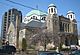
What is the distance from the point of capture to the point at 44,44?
70.1m

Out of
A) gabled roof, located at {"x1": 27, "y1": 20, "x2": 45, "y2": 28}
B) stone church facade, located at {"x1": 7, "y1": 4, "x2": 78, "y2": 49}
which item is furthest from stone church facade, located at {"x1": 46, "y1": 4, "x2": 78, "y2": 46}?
gabled roof, located at {"x1": 27, "y1": 20, "x2": 45, "y2": 28}

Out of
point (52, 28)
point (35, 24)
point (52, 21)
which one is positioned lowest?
point (52, 28)

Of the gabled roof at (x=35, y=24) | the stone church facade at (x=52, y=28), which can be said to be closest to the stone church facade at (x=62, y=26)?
the stone church facade at (x=52, y=28)

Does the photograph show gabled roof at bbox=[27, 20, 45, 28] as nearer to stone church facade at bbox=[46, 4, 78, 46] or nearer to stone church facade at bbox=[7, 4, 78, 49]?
stone church facade at bbox=[7, 4, 78, 49]

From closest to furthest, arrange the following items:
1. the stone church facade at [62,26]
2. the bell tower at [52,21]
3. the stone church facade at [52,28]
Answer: the stone church facade at [52,28] < the stone church facade at [62,26] < the bell tower at [52,21]

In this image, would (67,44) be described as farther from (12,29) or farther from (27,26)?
(12,29)

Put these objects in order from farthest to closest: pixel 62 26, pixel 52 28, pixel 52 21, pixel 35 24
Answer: pixel 62 26 < pixel 35 24 < pixel 52 21 < pixel 52 28

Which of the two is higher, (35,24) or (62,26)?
(35,24)

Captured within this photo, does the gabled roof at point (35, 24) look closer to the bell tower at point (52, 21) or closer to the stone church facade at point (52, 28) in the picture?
the stone church facade at point (52, 28)

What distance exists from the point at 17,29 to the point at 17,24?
7.70 ft

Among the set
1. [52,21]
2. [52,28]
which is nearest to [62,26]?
[52,21]

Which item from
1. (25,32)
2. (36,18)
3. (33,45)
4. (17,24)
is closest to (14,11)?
(36,18)

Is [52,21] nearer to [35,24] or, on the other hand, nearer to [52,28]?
[52,28]

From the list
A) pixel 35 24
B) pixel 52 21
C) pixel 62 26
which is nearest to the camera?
pixel 52 21
